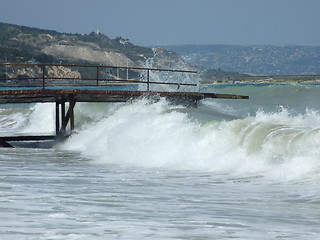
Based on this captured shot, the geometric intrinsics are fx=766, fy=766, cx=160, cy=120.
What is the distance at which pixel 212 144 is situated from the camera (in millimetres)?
16906

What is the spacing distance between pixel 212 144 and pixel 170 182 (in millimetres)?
4195

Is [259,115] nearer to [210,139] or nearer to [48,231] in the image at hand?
[210,139]

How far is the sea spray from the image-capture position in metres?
13.5

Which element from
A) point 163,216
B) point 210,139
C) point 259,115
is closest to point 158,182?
point 163,216

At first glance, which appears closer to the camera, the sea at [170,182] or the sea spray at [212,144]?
the sea at [170,182]

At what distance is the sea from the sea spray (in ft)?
0.09

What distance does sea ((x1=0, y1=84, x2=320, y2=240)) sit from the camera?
8.64 meters

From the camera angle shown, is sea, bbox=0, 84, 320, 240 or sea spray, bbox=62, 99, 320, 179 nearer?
sea, bbox=0, 84, 320, 240

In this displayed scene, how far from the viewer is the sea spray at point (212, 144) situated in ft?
44.1

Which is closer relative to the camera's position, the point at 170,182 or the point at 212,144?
the point at 170,182

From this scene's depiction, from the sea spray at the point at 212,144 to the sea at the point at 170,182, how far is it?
0.09ft

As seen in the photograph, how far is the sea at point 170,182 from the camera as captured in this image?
28.3 ft

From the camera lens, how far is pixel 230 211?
9.76 m

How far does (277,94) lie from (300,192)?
48376 millimetres
